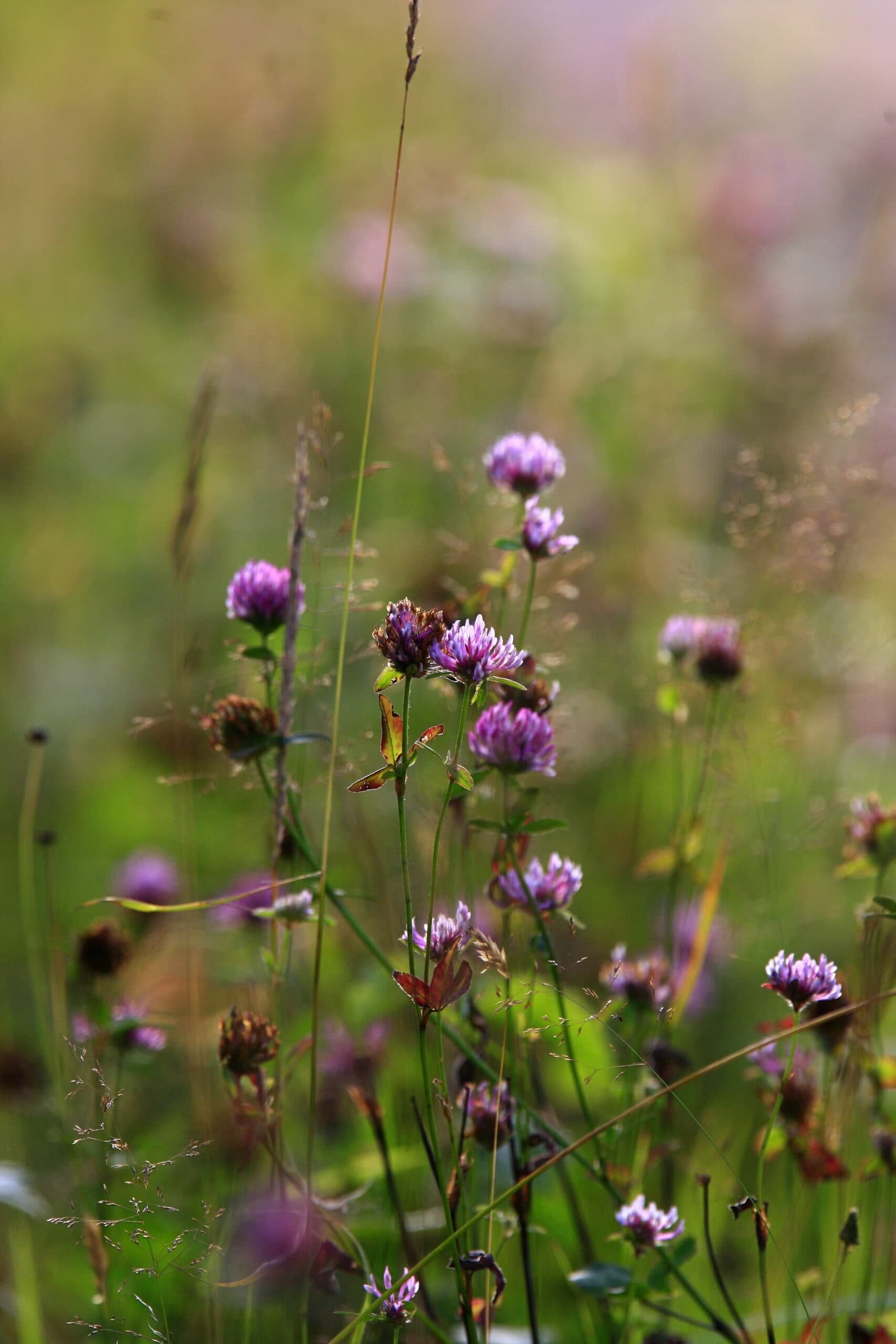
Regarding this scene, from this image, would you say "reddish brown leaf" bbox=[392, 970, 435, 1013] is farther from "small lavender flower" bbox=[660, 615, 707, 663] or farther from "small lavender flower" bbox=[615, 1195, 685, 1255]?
"small lavender flower" bbox=[660, 615, 707, 663]

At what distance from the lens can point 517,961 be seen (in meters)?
0.97

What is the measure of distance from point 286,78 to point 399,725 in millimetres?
3522

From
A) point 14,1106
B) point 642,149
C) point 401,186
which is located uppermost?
point 642,149

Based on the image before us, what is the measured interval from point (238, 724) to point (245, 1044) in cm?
20

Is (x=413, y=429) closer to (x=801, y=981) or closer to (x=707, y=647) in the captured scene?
(x=707, y=647)

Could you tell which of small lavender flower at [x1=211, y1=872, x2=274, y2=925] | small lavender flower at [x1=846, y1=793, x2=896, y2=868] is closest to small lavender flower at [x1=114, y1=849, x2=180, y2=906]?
small lavender flower at [x1=211, y1=872, x2=274, y2=925]

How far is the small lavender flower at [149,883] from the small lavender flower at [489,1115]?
1.61ft

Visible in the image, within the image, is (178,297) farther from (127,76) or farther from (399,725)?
(399,725)

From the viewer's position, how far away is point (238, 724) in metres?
0.76

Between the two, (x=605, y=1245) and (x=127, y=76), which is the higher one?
(x=127, y=76)

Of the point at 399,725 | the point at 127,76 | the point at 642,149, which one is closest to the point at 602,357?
the point at 642,149

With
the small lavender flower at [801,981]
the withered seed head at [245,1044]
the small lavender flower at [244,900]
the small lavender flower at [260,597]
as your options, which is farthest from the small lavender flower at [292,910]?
the small lavender flower at [244,900]

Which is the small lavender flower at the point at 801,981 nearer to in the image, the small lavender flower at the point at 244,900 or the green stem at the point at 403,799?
the green stem at the point at 403,799

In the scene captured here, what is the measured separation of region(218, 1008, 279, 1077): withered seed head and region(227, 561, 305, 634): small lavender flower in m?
0.25
